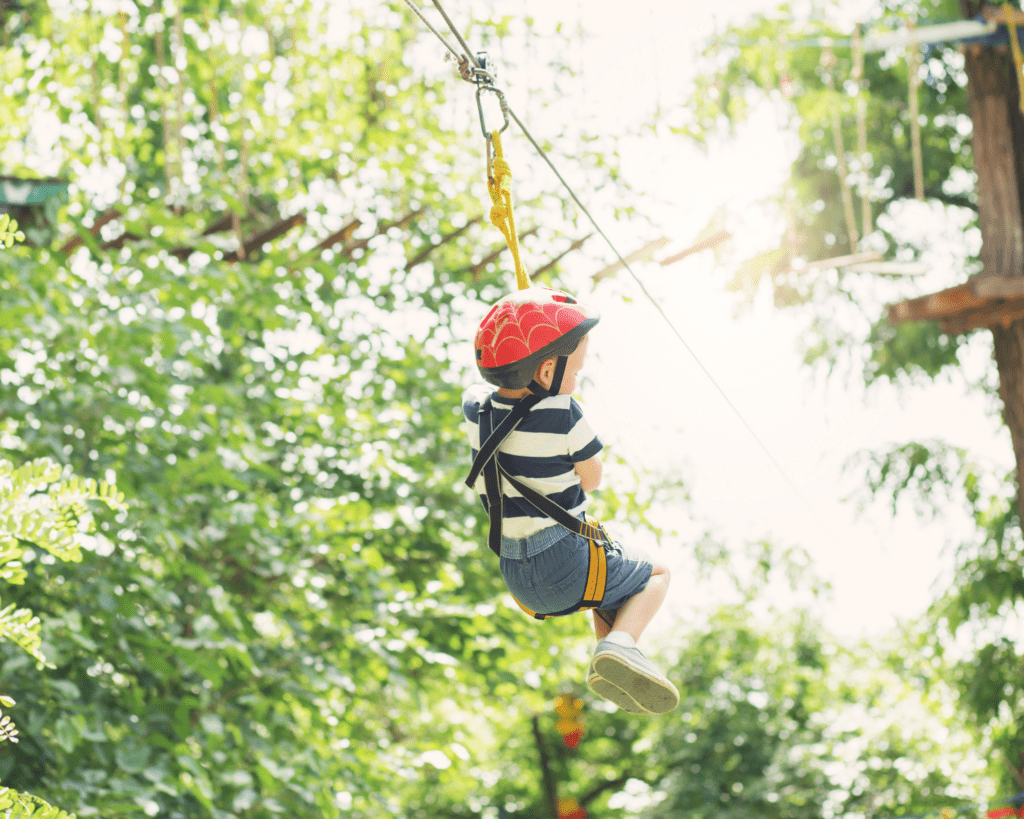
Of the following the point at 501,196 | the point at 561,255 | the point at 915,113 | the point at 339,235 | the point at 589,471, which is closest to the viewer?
the point at 589,471

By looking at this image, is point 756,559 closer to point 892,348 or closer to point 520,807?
point 892,348

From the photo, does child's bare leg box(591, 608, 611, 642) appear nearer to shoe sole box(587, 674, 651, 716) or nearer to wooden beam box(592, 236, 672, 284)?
shoe sole box(587, 674, 651, 716)

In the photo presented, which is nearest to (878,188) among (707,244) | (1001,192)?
(1001,192)

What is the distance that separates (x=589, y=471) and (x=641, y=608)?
0.97 feet

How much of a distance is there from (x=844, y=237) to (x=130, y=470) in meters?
7.23

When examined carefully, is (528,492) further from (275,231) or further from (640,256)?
(275,231)

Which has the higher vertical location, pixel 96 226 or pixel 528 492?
pixel 96 226

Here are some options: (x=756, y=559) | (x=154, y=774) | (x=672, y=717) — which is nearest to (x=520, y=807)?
(x=672, y=717)

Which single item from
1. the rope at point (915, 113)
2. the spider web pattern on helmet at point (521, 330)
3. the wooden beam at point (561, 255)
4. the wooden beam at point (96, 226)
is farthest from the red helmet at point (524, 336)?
the rope at point (915, 113)

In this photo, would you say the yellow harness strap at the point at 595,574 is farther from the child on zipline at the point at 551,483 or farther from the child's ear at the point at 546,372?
the child's ear at the point at 546,372

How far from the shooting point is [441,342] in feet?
19.0

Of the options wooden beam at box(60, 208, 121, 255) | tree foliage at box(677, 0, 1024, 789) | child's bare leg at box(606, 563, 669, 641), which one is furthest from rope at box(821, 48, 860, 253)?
child's bare leg at box(606, 563, 669, 641)

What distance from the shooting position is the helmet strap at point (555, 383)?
1.86 metres

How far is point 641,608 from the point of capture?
194cm
